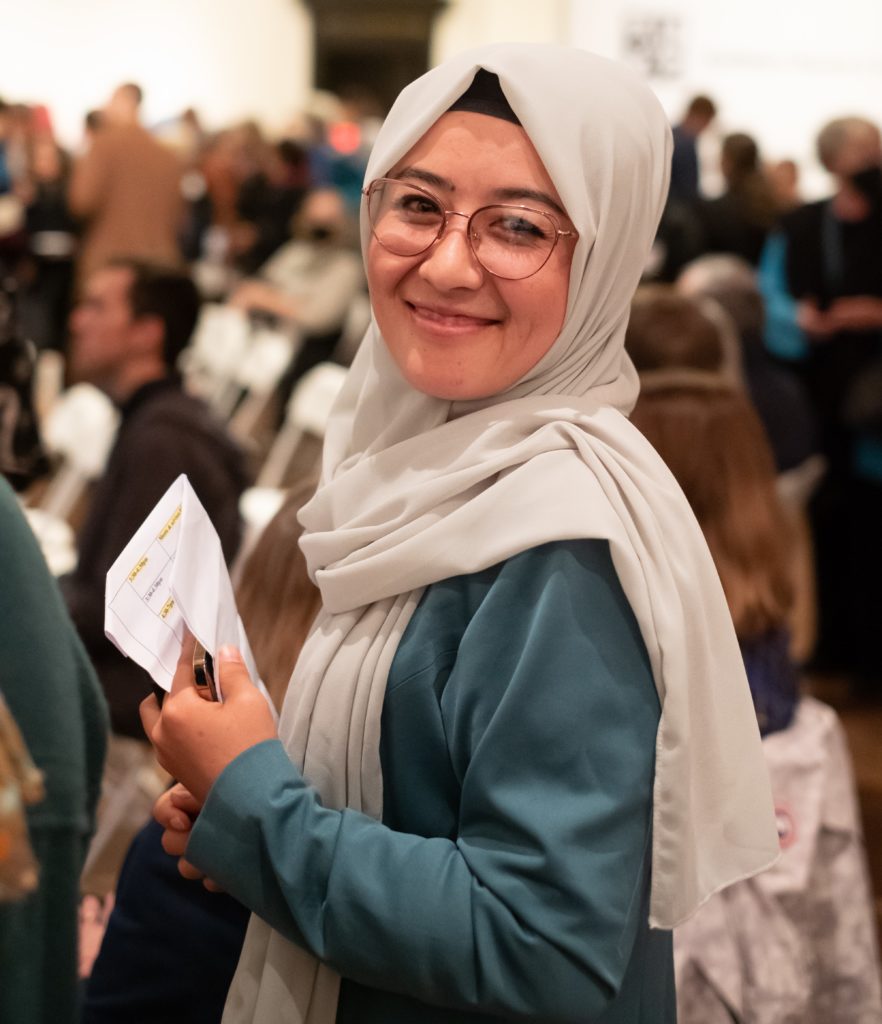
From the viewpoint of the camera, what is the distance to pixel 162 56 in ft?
46.6

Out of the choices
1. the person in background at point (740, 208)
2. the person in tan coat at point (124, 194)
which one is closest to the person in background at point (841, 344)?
the person in background at point (740, 208)

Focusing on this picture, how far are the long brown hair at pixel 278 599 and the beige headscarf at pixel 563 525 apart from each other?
337 mm

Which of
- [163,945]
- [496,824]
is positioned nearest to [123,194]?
[163,945]

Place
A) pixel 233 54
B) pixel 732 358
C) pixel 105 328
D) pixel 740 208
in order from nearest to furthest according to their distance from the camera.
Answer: pixel 732 358
pixel 105 328
pixel 740 208
pixel 233 54

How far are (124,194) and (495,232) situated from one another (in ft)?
20.4

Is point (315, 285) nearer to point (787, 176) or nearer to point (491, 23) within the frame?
point (787, 176)

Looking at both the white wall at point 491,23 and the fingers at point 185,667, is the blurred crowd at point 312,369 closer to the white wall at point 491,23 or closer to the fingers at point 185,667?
the fingers at point 185,667

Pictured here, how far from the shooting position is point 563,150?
3.67ft

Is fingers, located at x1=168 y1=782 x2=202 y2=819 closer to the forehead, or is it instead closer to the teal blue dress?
the teal blue dress

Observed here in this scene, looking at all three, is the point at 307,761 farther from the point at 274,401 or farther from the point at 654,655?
the point at 274,401

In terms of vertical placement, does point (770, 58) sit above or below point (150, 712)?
above

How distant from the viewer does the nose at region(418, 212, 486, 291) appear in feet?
3.79

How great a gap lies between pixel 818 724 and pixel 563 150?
1.26m

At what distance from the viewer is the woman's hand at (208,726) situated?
1128 mm
